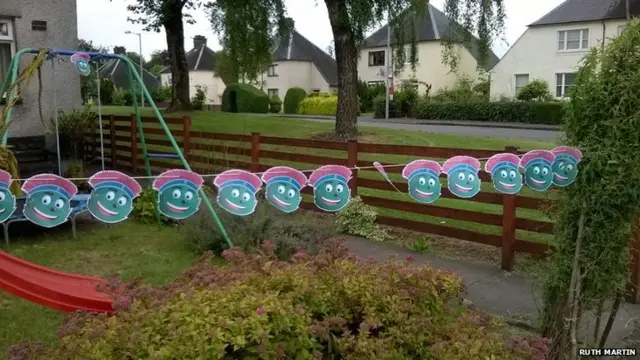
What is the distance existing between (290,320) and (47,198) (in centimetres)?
Answer: 216

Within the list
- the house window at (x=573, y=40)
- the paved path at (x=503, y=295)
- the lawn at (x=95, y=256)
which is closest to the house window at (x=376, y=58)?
the house window at (x=573, y=40)

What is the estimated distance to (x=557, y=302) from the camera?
3775 millimetres

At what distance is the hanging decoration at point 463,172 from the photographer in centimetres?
482

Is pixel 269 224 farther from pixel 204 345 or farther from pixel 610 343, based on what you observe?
pixel 204 345

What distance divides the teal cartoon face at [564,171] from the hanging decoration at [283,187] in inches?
72.1

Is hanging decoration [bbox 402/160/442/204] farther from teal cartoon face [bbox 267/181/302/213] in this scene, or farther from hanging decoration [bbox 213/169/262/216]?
hanging decoration [bbox 213/169/262/216]

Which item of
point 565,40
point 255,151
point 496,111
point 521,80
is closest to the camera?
point 255,151

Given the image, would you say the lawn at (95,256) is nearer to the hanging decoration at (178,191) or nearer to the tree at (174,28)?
the hanging decoration at (178,191)

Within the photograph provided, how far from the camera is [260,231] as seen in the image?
6434mm

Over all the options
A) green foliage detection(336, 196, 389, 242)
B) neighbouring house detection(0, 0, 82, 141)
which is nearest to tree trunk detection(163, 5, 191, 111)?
neighbouring house detection(0, 0, 82, 141)

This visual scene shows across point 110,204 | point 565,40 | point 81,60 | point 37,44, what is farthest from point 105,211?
point 565,40

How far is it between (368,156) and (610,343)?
28.0 ft

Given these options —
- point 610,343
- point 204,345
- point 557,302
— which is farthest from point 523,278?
point 204,345

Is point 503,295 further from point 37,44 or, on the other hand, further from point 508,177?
point 37,44
